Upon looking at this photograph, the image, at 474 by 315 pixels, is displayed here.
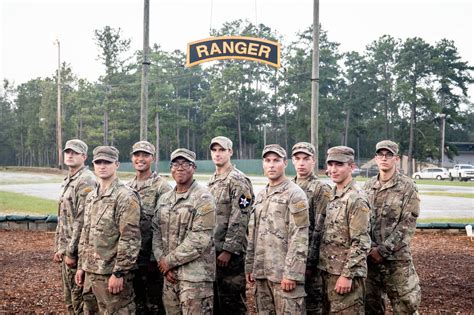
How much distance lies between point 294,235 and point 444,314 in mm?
2788

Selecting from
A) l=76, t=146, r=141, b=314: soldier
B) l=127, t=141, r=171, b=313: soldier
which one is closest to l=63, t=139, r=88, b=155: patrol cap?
l=127, t=141, r=171, b=313: soldier

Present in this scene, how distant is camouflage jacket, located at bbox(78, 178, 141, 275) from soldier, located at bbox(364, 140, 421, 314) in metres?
2.11

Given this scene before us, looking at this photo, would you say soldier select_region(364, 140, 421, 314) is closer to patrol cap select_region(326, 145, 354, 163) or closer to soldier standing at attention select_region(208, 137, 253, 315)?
patrol cap select_region(326, 145, 354, 163)

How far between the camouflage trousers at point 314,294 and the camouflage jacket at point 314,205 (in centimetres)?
24

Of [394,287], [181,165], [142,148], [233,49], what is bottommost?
[394,287]

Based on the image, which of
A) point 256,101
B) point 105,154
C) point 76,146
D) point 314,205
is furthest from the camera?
point 256,101

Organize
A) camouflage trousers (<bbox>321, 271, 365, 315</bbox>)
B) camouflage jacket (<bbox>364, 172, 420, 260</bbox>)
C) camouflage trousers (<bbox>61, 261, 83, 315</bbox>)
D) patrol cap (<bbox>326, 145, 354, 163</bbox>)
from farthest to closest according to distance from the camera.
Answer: camouflage trousers (<bbox>61, 261, 83, 315</bbox>)
camouflage jacket (<bbox>364, 172, 420, 260</bbox>)
patrol cap (<bbox>326, 145, 354, 163</bbox>)
camouflage trousers (<bbox>321, 271, 365, 315</bbox>)

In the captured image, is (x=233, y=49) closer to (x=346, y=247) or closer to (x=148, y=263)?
(x=148, y=263)

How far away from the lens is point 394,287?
4.41 metres

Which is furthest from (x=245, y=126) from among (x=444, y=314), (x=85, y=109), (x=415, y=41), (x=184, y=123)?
(x=444, y=314)

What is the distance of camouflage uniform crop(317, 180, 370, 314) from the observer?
3.68 meters

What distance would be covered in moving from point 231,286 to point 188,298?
962 millimetres

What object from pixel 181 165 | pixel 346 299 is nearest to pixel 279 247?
pixel 346 299

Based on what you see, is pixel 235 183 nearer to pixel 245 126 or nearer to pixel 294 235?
pixel 294 235
